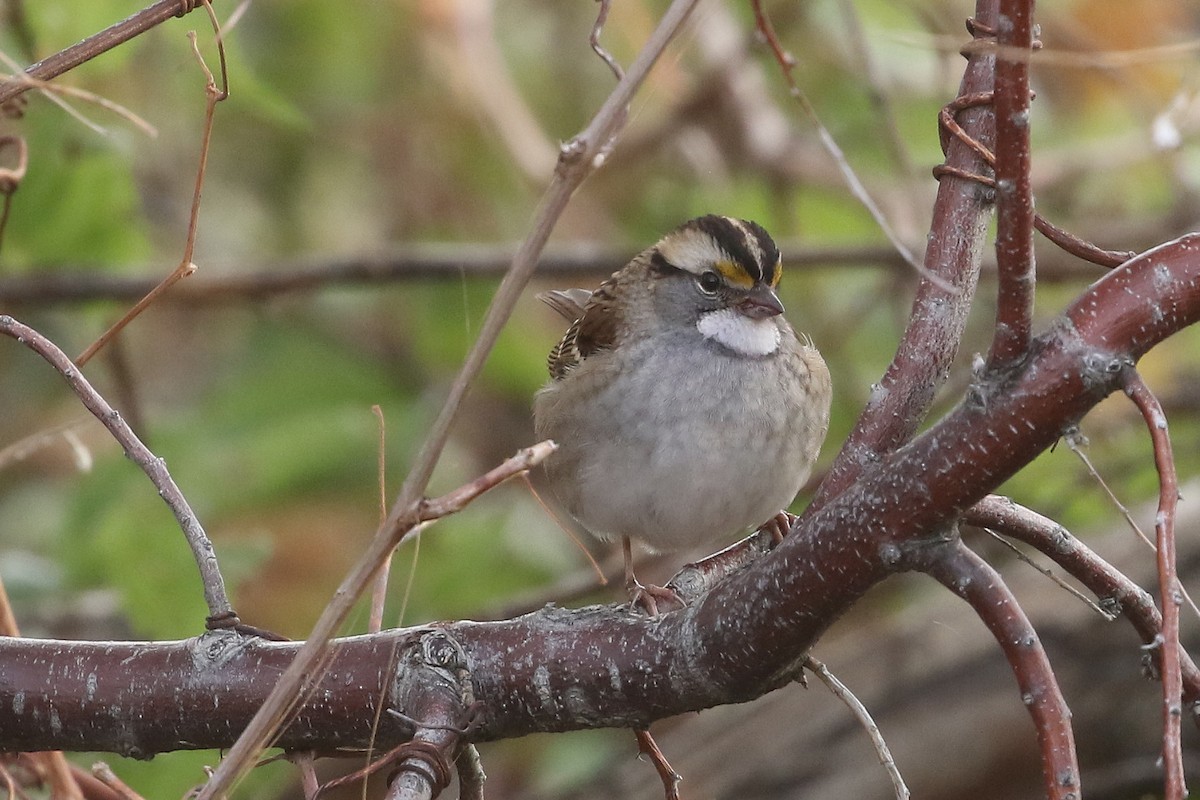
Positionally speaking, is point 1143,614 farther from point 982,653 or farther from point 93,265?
point 93,265

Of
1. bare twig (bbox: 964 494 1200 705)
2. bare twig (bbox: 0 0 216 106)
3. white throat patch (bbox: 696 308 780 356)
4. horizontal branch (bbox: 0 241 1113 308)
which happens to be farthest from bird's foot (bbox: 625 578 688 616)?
horizontal branch (bbox: 0 241 1113 308)

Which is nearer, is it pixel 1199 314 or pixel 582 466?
pixel 1199 314

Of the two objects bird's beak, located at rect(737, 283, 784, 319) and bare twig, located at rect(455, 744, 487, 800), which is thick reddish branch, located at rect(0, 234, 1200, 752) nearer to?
bare twig, located at rect(455, 744, 487, 800)

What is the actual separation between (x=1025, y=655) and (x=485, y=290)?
2821 millimetres

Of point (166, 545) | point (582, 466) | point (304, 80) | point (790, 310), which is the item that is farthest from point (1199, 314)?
point (304, 80)

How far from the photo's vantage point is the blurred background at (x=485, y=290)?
288 cm

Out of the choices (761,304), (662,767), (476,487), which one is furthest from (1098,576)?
(761,304)

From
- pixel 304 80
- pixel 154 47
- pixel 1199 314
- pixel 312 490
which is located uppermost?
pixel 304 80

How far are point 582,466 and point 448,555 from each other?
33.9 inches

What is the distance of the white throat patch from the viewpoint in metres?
2.56

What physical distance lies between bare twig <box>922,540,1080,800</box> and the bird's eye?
1.36 metres

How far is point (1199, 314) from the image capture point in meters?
1.34

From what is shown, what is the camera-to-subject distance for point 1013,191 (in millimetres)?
1258

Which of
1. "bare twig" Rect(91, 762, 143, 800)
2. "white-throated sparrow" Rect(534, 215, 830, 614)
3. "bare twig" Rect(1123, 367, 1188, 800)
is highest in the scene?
"white-throated sparrow" Rect(534, 215, 830, 614)
